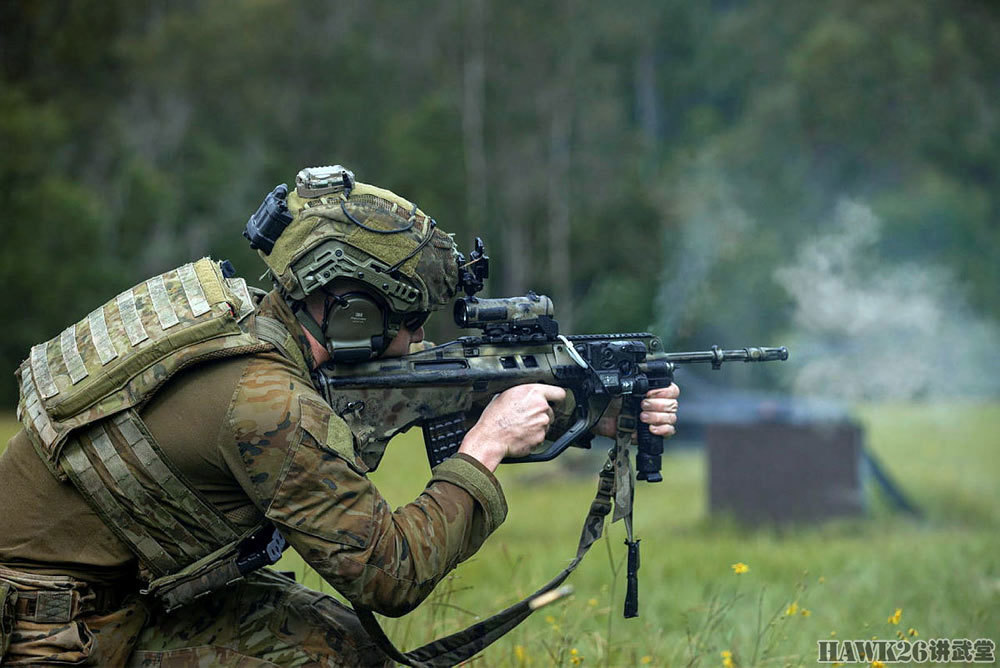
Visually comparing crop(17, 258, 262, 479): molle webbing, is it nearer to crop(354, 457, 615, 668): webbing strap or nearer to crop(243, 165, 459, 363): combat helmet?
crop(243, 165, 459, 363): combat helmet

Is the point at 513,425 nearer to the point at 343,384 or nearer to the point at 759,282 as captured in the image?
the point at 343,384

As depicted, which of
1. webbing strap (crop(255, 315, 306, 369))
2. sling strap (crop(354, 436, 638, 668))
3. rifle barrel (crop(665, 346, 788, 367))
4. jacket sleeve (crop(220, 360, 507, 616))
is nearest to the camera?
jacket sleeve (crop(220, 360, 507, 616))

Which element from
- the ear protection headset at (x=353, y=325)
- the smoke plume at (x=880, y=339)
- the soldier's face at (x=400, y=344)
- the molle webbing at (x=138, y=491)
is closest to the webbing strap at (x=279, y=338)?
the ear protection headset at (x=353, y=325)

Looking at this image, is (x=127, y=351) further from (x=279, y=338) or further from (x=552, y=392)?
(x=552, y=392)

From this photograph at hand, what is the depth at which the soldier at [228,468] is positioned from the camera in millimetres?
3367

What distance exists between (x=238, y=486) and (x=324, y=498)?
0.33 metres

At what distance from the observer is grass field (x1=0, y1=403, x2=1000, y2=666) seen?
5082 millimetres

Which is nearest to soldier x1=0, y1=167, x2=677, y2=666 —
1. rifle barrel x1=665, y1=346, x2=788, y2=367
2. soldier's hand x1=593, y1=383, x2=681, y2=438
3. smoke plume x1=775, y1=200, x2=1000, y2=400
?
soldier's hand x1=593, y1=383, x2=681, y2=438

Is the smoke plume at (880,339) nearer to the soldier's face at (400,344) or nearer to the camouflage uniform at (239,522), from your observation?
the soldier's face at (400,344)

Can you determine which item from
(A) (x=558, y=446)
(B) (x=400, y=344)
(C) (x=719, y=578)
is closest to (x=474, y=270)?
(B) (x=400, y=344)

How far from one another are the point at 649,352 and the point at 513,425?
81 cm

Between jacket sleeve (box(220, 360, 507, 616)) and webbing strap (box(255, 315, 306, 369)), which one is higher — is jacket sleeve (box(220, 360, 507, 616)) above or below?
below

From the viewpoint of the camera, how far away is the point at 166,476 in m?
3.41

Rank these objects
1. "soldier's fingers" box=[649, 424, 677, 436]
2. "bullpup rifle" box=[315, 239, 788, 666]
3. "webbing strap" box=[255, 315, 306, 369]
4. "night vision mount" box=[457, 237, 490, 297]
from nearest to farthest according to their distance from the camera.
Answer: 1. "webbing strap" box=[255, 315, 306, 369]
2. "bullpup rifle" box=[315, 239, 788, 666]
3. "night vision mount" box=[457, 237, 490, 297]
4. "soldier's fingers" box=[649, 424, 677, 436]
